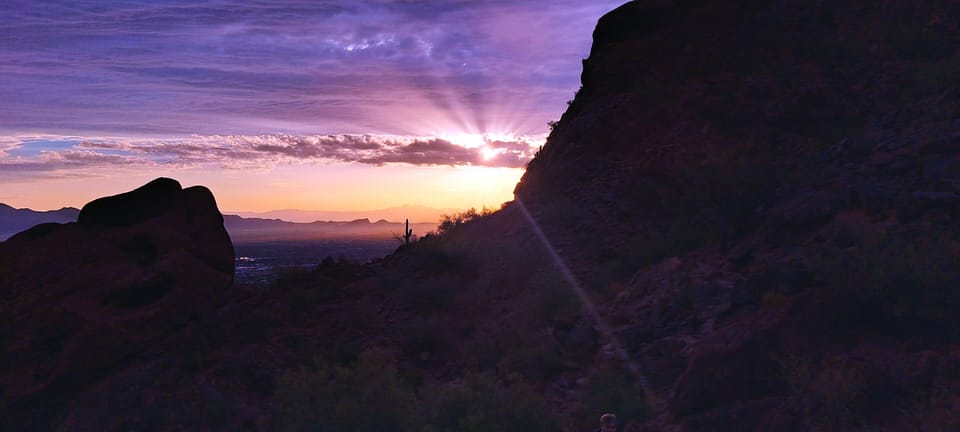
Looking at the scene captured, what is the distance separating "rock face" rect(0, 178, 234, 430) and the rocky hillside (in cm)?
7

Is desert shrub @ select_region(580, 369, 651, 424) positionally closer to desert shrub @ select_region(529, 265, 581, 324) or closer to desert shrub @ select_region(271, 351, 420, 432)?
desert shrub @ select_region(271, 351, 420, 432)

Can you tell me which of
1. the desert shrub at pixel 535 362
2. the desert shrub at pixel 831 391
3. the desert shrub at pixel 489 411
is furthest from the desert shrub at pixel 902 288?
the desert shrub at pixel 535 362

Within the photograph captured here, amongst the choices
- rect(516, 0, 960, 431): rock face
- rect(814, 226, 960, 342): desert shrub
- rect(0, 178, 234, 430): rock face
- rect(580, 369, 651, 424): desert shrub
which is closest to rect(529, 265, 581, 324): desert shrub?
rect(516, 0, 960, 431): rock face

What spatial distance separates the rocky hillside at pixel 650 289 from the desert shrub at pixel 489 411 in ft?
0.14

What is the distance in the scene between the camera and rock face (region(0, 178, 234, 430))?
14477mm

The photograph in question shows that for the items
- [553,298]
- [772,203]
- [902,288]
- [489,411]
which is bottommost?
[489,411]

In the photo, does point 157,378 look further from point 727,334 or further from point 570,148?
point 570,148

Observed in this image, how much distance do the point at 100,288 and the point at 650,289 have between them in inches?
544

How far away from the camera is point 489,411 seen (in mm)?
9969

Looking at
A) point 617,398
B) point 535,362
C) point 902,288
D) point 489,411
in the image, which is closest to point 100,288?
point 535,362

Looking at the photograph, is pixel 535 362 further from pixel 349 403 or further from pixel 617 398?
pixel 349 403

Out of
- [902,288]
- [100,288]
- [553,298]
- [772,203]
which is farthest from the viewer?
[100,288]

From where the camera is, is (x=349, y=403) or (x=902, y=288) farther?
(x=349, y=403)

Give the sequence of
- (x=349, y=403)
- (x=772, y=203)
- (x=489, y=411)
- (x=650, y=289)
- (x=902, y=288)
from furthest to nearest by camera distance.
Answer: (x=772, y=203) < (x=650, y=289) < (x=349, y=403) < (x=489, y=411) < (x=902, y=288)
